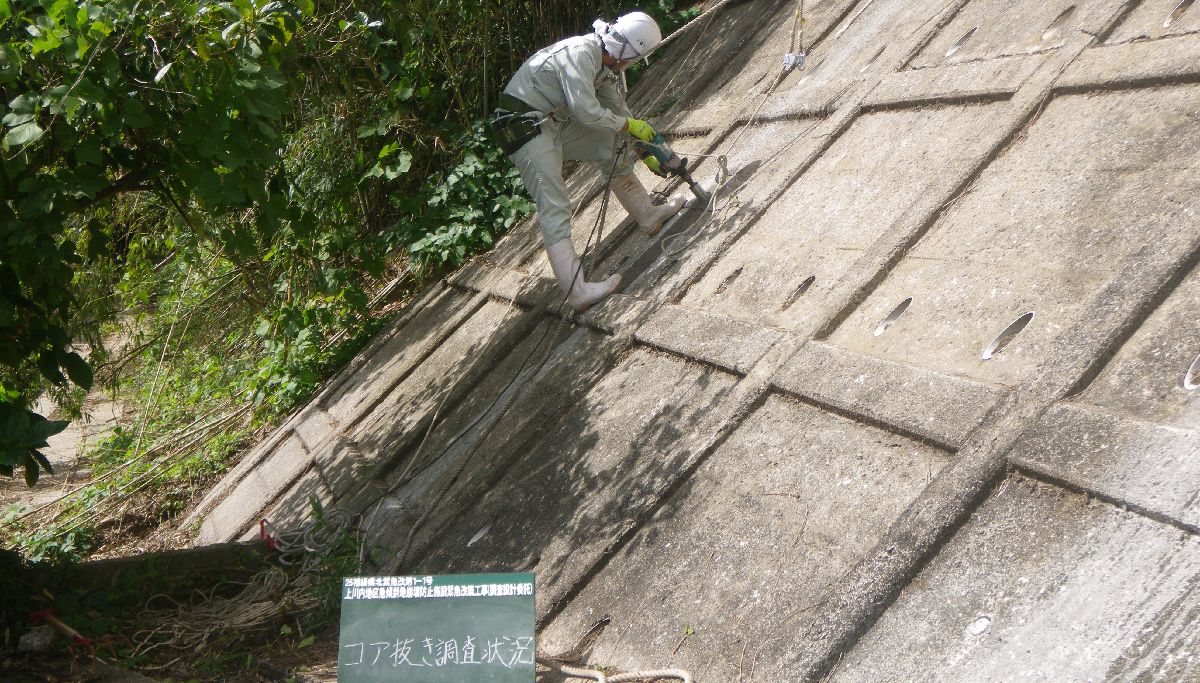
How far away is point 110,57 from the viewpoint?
13.7 feet

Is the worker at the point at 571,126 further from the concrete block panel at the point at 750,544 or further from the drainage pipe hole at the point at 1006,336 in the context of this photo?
the drainage pipe hole at the point at 1006,336

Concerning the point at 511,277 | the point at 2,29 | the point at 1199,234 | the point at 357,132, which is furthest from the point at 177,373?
the point at 1199,234

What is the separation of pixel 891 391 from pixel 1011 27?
2.63 m

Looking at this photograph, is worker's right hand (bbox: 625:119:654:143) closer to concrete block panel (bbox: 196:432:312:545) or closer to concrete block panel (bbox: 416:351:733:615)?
concrete block panel (bbox: 416:351:733:615)

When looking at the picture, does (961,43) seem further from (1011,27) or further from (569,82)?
(569,82)

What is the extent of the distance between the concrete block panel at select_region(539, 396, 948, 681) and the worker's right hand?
228 centimetres

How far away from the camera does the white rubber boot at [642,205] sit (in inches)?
246

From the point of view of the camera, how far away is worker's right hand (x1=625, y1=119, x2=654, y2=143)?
593cm

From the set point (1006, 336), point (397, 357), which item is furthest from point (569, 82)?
point (1006, 336)

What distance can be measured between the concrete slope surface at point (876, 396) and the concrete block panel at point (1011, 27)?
0.02m

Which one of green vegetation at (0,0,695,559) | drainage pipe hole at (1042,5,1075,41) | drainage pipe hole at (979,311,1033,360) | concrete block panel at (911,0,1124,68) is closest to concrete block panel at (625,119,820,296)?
concrete block panel at (911,0,1124,68)

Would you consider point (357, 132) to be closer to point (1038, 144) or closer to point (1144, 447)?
point (1038, 144)

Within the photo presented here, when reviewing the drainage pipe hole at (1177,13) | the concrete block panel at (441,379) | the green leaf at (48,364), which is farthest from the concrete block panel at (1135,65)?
A: the green leaf at (48,364)

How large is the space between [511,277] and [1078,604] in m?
4.82
